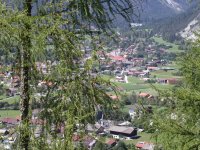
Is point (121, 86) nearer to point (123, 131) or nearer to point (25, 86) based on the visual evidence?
point (123, 131)

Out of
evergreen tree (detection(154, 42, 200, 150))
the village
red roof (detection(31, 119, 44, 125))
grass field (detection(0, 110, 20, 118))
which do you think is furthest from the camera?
evergreen tree (detection(154, 42, 200, 150))

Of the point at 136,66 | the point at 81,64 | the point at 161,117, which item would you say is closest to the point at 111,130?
the point at 161,117

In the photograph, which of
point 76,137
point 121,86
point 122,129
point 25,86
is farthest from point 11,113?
point 121,86

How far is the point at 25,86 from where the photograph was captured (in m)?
3.01

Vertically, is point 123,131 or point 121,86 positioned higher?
point 121,86

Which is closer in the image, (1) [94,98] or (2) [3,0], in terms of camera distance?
(2) [3,0]

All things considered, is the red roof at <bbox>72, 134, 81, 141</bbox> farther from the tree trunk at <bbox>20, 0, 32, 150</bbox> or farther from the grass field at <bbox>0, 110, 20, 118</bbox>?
the grass field at <bbox>0, 110, 20, 118</bbox>

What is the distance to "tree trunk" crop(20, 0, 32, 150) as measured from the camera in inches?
110

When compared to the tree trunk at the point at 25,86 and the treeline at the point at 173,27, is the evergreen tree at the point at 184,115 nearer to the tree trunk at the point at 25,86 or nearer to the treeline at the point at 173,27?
the tree trunk at the point at 25,86

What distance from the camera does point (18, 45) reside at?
2.76m

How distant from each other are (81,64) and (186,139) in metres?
2.70

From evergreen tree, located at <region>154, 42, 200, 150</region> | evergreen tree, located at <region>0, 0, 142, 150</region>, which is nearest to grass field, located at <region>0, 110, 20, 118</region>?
evergreen tree, located at <region>0, 0, 142, 150</region>

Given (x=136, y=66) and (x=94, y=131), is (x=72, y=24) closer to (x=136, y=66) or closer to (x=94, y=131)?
(x=94, y=131)

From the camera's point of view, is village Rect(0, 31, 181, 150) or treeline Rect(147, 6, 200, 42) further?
treeline Rect(147, 6, 200, 42)
